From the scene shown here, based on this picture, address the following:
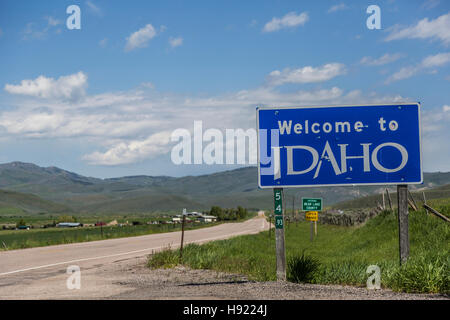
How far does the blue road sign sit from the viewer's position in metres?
12.1

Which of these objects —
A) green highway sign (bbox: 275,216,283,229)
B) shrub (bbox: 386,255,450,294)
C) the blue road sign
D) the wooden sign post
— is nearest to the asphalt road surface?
shrub (bbox: 386,255,450,294)

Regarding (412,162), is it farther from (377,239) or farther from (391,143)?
(377,239)

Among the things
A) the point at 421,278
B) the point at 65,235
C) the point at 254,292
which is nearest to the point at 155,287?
the point at 254,292

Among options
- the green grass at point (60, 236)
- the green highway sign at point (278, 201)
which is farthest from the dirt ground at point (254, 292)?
the green grass at point (60, 236)

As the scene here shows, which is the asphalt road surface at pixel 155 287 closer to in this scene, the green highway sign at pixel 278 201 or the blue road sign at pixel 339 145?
the green highway sign at pixel 278 201

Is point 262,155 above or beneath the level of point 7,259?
above

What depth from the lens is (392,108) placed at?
12.1 metres

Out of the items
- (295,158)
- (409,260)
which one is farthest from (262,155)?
(409,260)

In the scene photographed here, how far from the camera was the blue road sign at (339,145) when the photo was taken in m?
12.1

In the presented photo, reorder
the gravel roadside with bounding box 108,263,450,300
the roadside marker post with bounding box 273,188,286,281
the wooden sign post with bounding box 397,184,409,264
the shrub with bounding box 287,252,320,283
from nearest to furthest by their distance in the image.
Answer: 1. the gravel roadside with bounding box 108,263,450,300
2. the shrub with bounding box 287,252,320,283
3. the roadside marker post with bounding box 273,188,286,281
4. the wooden sign post with bounding box 397,184,409,264

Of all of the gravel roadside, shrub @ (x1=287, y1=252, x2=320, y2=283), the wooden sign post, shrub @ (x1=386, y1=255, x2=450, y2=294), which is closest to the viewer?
the gravel roadside

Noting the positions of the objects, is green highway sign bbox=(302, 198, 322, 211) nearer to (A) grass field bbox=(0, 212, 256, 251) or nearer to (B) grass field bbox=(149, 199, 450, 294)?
(B) grass field bbox=(149, 199, 450, 294)

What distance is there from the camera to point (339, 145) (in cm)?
1215
